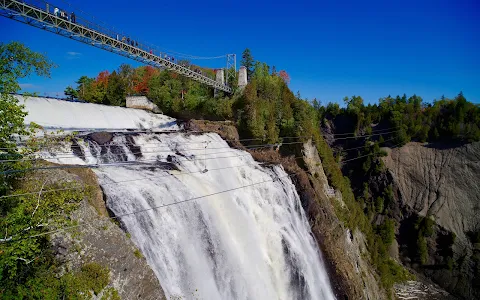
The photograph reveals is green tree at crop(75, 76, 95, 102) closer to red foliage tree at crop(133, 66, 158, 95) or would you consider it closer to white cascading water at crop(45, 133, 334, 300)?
red foliage tree at crop(133, 66, 158, 95)

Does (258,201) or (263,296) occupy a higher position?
(258,201)

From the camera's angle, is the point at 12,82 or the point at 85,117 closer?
the point at 12,82

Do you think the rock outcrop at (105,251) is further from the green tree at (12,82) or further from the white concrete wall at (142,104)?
the white concrete wall at (142,104)

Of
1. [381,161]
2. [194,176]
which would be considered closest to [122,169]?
[194,176]

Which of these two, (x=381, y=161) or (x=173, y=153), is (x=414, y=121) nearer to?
(x=381, y=161)

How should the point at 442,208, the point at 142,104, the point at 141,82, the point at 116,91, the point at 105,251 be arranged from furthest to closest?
the point at 141,82
the point at 442,208
the point at 116,91
the point at 142,104
the point at 105,251

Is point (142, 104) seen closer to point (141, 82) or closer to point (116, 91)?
point (116, 91)

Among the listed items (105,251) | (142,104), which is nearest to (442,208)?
(142,104)
